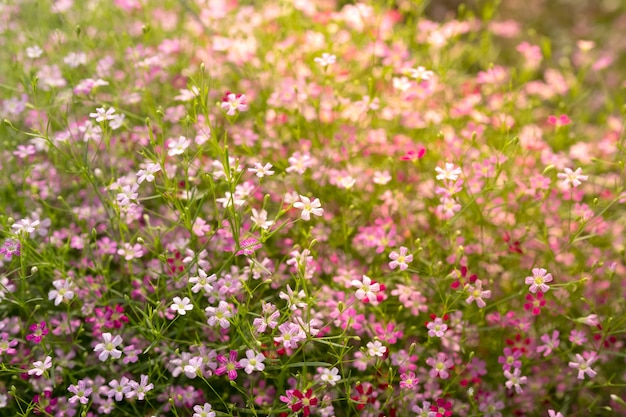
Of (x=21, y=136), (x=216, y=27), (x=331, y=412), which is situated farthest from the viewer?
(x=216, y=27)

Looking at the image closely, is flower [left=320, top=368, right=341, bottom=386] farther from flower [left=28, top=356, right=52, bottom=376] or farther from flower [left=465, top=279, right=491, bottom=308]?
flower [left=28, top=356, right=52, bottom=376]

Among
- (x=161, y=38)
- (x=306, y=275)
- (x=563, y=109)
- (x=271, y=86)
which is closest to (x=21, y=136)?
A: (x=161, y=38)

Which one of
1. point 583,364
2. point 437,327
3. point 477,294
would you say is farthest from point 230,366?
point 583,364

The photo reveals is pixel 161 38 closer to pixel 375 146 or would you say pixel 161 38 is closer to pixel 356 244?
pixel 375 146

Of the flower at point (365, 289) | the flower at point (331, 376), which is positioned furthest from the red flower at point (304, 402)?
the flower at point (365, 289)

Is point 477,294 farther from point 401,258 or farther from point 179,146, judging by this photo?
point 179,146

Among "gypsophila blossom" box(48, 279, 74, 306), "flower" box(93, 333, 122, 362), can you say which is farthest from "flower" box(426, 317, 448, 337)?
"gypsophila blossom" box(48, 279, 74, 306)

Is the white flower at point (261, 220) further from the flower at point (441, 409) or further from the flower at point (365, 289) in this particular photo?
the flower at point (441, 409)

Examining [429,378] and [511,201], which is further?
[511,201]
